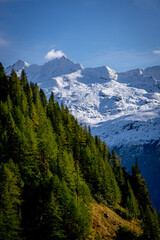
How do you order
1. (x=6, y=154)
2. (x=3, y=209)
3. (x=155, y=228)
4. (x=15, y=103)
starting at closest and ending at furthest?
(x=3, y=209), (x=6, y=154), (x=155, y=228), (x=15, y=103)

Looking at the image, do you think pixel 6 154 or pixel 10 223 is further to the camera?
pixel 6 154

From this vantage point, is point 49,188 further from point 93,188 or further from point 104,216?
point 93,188

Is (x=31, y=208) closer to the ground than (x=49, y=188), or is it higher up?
closer to the ground

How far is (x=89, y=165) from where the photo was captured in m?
55.2

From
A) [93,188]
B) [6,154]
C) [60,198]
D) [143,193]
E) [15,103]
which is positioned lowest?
[143,193]

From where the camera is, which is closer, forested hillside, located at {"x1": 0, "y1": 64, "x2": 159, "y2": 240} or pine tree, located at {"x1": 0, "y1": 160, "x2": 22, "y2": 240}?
pine tree, located at {"x1": 0, "y1": 160, "x2": 22, "y2": 240}

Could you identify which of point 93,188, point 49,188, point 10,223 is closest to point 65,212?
point 49,188

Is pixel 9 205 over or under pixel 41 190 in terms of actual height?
under

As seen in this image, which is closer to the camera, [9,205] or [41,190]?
[9,205]

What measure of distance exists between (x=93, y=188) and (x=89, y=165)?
6732 mm

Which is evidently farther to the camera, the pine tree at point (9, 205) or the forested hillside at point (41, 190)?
the forested hillside at point (41, 190)

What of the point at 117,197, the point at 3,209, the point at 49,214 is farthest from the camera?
the point at 117,197

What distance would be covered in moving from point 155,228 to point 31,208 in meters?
26.6

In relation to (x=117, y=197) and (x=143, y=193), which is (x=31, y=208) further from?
(x=143, y=193)
